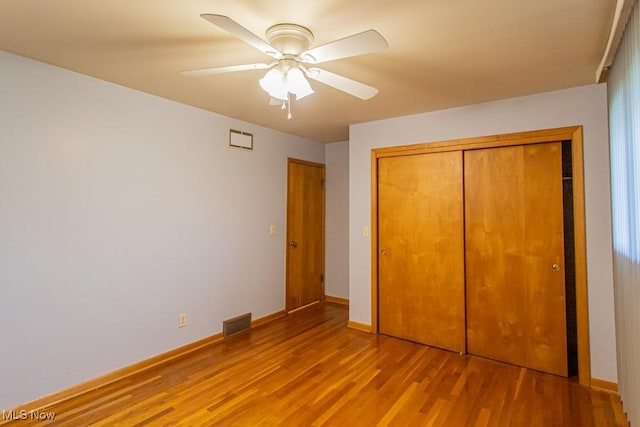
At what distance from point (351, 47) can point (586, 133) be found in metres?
2.31

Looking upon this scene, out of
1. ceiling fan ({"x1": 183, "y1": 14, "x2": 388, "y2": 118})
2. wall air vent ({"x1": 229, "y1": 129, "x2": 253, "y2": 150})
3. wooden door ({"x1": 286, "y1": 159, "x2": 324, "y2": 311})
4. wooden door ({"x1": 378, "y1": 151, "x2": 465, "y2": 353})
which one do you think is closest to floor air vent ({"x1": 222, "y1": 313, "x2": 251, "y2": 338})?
wooden door ({"x1": 286, "y1": 159, "x2": 324, "y2": 311})

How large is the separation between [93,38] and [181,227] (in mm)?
1694

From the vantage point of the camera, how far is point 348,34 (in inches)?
74.7

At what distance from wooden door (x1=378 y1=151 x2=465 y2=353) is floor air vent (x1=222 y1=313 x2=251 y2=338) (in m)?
1.54

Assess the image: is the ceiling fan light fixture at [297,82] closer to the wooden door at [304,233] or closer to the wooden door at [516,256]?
the wooden door at [516,256]

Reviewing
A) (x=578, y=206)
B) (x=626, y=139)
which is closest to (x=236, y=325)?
(x=578, y=206)

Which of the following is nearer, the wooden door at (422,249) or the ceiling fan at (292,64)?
the ceiling fan at (292,64)

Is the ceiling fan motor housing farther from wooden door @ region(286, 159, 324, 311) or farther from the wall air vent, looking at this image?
wooden door @ region(286, 159, 324, 311)

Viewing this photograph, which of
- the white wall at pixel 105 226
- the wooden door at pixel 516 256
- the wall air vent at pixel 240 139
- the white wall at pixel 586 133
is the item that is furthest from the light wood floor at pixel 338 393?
the wall air vent at pixel 240 139

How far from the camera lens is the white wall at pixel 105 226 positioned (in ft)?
7.21

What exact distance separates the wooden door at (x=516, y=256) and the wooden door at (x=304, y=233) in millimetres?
2217

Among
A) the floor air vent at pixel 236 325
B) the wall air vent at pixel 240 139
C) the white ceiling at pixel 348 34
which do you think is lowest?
the floor air vent at pixel 236 325

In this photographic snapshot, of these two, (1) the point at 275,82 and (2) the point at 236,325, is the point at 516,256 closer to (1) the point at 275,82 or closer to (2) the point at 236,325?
(1) the point at 275,82

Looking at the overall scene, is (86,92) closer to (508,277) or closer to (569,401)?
(508,277)
